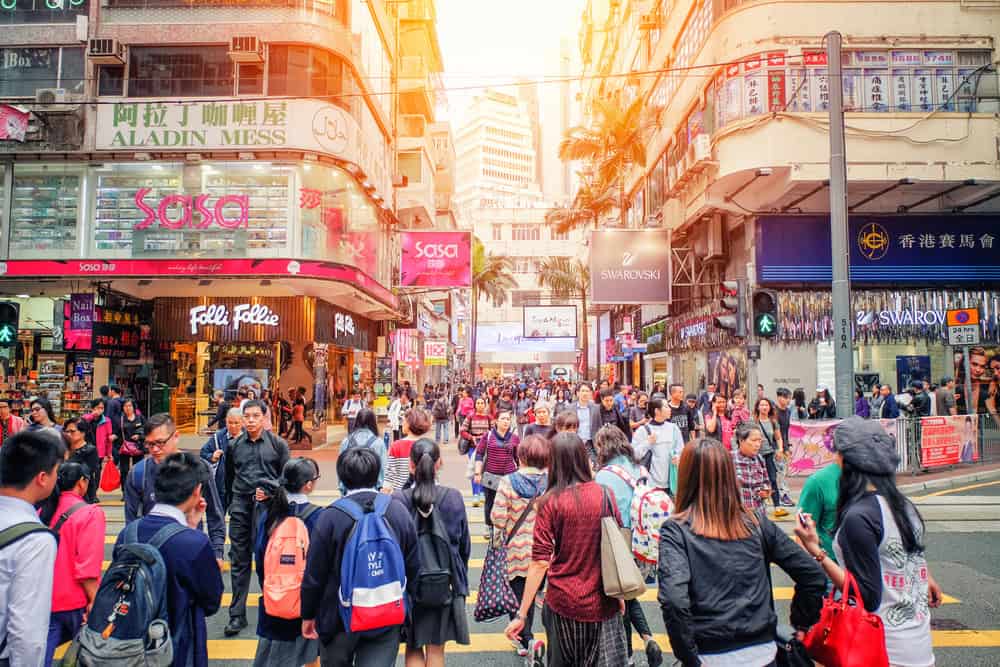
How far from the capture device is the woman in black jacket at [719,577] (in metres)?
2.76

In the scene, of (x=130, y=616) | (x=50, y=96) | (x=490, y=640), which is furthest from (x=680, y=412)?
(x=50, y=96)

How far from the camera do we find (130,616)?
2729mm

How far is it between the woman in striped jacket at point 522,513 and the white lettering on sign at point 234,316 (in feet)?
52.6

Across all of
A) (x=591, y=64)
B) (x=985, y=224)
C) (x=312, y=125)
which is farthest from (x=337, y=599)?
(x=591, y=64)

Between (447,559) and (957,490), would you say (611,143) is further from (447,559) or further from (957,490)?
(447,559)

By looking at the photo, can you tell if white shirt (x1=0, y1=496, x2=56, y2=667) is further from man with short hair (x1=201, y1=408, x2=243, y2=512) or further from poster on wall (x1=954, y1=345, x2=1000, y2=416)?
poster on wall (x1=954, y1=345, x2=1000, y2=416)

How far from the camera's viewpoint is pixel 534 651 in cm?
440

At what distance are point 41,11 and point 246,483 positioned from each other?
21.1 meters

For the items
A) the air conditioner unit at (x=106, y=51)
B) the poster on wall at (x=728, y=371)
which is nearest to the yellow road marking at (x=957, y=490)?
the poster on wall at (x=728, y=371)

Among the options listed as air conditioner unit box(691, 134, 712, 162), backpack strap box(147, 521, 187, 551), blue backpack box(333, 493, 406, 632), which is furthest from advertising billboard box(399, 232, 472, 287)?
backpack strap box(147, 521, 187, 551)

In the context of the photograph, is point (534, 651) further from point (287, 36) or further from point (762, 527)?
point (287, 36)

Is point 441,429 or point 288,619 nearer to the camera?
point 288,619

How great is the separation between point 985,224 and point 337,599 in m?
23.0

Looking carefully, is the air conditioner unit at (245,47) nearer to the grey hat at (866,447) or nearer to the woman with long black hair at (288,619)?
the woman with long black hair at (288,619)
